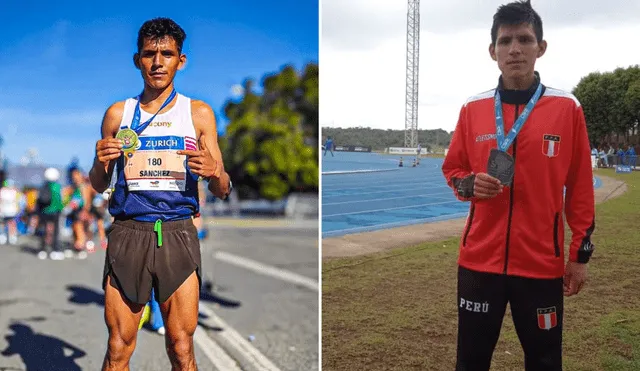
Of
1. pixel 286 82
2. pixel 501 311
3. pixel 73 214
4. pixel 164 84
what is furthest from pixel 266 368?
pixel 286 82

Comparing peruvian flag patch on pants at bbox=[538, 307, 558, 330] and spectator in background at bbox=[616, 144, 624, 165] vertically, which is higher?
spectator in background at bbox=[616, 144, 624, 165]

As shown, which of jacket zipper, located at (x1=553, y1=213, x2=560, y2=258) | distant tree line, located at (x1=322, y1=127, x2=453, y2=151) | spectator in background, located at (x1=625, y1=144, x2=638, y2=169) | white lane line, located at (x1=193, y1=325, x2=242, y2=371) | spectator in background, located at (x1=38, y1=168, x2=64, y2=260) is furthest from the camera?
spectator in background, located at (x1=38, y1=168, x2=64, y2=260)

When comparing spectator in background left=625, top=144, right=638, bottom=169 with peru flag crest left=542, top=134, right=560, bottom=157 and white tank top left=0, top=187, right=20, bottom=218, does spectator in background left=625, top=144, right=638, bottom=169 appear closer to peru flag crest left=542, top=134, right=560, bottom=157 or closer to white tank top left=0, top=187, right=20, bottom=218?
peru flag crest left=542, top=134, right=560, bottom=157

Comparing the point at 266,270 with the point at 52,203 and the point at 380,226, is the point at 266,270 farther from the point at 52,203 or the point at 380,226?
the point at 380,226

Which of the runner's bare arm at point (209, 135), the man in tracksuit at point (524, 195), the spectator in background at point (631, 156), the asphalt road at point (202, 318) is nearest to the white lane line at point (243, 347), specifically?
the asphalt road at point (202, 318)

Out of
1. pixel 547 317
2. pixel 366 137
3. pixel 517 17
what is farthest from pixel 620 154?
pixel 366 137

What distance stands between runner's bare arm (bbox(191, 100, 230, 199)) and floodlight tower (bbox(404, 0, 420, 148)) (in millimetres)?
1558

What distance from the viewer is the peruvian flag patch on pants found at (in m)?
2.88

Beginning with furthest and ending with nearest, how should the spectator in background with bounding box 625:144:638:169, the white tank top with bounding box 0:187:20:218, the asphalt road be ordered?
the white tank top with bounding box 0:187:20:218 < the asphalt road < the spectator in background with bounding box 625:144:638:169

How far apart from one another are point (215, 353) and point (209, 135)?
2404mm

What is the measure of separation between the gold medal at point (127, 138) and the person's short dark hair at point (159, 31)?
39 cm

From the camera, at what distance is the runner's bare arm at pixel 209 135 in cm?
271

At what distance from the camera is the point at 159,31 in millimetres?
2742

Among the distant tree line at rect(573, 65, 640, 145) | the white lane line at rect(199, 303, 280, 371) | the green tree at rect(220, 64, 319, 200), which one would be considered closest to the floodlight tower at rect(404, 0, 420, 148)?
the distant tree line at rect(573, 65, 640, 145)
